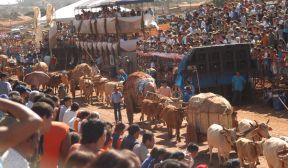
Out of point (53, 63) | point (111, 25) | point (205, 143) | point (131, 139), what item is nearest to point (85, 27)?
point (53, 63)

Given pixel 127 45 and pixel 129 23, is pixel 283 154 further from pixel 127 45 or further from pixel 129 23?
pixel 129 23

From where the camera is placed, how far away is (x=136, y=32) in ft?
120

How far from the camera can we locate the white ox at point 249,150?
11.9 metres

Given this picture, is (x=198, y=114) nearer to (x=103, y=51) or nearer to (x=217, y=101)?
(x=217, y=101)

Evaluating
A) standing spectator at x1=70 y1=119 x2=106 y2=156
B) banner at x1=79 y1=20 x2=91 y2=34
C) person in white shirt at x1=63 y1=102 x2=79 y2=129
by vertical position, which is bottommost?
banner at x1=79 y1=20 x2=91 y2=34

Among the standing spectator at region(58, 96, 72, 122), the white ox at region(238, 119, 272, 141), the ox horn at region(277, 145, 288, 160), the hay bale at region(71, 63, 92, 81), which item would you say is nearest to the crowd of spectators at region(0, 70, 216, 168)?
the standing spectator at region(58, 96, 72, 122)

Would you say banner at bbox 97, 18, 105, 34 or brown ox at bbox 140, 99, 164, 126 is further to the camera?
banner at bbox 97, 18, 105, 34

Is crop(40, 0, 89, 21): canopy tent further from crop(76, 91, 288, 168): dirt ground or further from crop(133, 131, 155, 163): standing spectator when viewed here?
crop(133, 131, 155, 163): standing spectator

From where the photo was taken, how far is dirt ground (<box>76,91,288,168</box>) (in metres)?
14.4

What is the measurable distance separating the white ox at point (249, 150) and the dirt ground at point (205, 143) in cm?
65

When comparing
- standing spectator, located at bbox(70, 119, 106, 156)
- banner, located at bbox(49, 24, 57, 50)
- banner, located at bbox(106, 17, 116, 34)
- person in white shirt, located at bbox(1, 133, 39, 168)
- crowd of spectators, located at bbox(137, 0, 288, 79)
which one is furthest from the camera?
banner, located at bbox(49, 24, 57, 50)

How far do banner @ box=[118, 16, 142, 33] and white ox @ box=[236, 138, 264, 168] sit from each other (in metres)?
23.9

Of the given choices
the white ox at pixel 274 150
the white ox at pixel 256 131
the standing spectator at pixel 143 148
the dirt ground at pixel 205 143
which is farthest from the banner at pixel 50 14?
the standing spectator at pixel 143 148

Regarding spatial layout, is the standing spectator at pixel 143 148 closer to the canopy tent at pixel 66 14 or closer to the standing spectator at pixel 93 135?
the standing spectator at pixel 93 135
